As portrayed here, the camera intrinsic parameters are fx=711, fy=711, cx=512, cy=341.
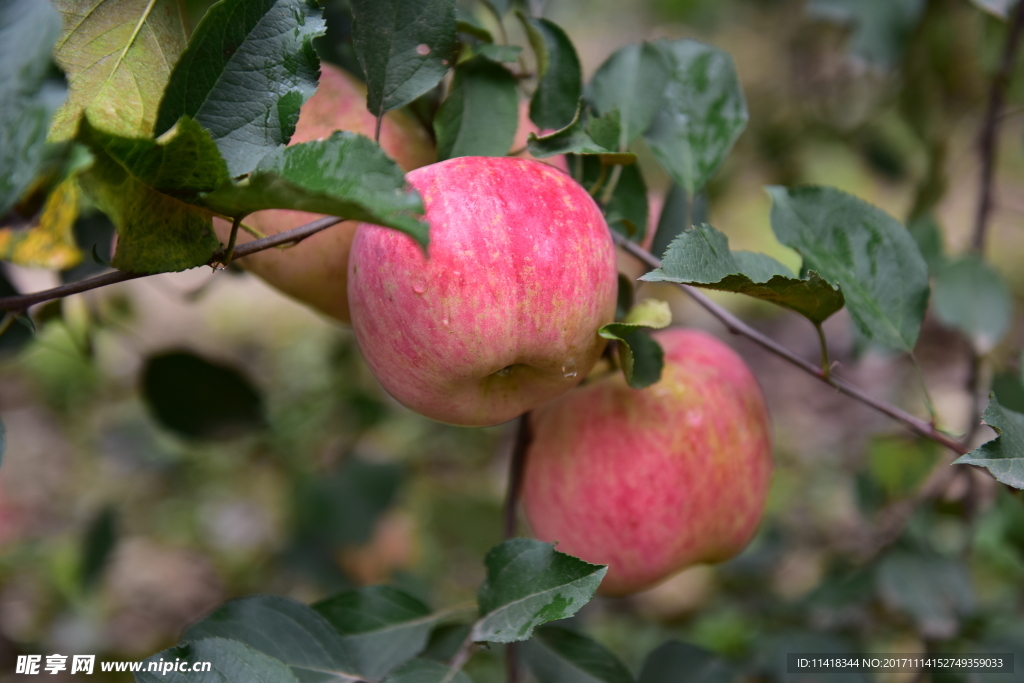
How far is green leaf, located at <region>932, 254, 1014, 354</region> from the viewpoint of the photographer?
963mm

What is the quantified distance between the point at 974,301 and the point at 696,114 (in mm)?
579

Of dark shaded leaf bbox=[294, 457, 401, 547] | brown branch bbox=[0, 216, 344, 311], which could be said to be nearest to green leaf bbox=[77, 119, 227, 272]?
brown branch bbox=[0, 216, 344, 311]

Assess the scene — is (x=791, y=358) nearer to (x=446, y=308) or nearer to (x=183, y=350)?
(x=446, y=308)

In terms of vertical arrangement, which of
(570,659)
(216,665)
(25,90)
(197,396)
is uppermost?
(25,90)

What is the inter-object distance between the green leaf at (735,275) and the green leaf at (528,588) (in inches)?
7.6

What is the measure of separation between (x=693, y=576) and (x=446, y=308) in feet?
4.64

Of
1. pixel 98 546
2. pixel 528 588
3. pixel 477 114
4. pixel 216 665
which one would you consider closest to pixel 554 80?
pixel 477 114

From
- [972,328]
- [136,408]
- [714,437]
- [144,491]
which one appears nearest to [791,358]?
[714,437]

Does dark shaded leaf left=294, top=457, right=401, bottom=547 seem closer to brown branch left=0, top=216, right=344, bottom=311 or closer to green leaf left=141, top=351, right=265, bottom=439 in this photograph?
green leaf left=141, top=351, right=265, bottom=439

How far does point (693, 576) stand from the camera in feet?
5.47

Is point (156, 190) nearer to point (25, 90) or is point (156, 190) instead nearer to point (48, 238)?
point (25, 90)

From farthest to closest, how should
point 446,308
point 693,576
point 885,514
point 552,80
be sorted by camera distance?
1. point 693,576
2. point 885,514
3. point 552,80
4. point 446,308

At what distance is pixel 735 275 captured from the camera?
45cm

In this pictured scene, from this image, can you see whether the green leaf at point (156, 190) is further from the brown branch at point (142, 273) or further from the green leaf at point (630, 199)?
the green leaf at point (630, 199)
